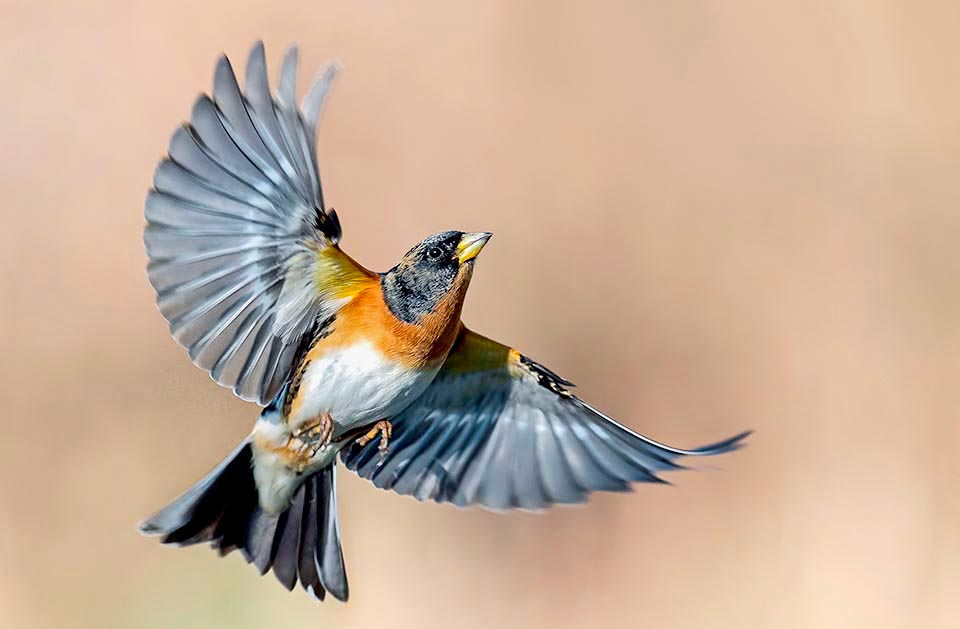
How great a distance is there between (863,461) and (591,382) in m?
0.86

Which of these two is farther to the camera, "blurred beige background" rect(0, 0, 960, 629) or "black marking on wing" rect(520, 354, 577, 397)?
"blurred beige background" rect(0, 0, 960, 629)

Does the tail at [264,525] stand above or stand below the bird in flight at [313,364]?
below

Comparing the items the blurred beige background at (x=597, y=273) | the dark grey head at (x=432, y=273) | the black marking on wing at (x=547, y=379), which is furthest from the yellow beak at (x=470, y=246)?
the blurred beige background at (x=597, y=273)

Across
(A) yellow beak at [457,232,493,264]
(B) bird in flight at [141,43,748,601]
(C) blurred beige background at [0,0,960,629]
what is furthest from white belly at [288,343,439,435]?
(C) blurred beige background at [0,0,960,629]

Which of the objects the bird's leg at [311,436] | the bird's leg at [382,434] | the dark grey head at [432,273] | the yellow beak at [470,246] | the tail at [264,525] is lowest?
the tail at [264,525]

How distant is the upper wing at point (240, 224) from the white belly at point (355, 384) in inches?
3.7

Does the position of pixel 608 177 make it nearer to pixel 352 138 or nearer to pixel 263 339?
pixel 352 138

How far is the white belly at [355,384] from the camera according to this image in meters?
2.11

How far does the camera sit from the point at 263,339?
83.1 inches

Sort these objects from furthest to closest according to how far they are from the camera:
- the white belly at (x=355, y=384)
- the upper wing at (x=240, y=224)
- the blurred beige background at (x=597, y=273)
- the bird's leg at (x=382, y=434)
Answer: the blurred beige background at (x=597, y=273) < the bird's leg at (x=382, y=434) < the white belly at (x=355, y=384) < the upper wing at (x=240, y=224)

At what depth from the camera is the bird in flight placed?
199cm

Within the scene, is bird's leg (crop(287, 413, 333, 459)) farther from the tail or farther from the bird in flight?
the tail

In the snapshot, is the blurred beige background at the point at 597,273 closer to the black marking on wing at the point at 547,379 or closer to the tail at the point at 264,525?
the tail at the point at 264,525

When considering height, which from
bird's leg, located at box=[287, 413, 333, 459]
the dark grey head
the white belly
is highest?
the dark grey head
